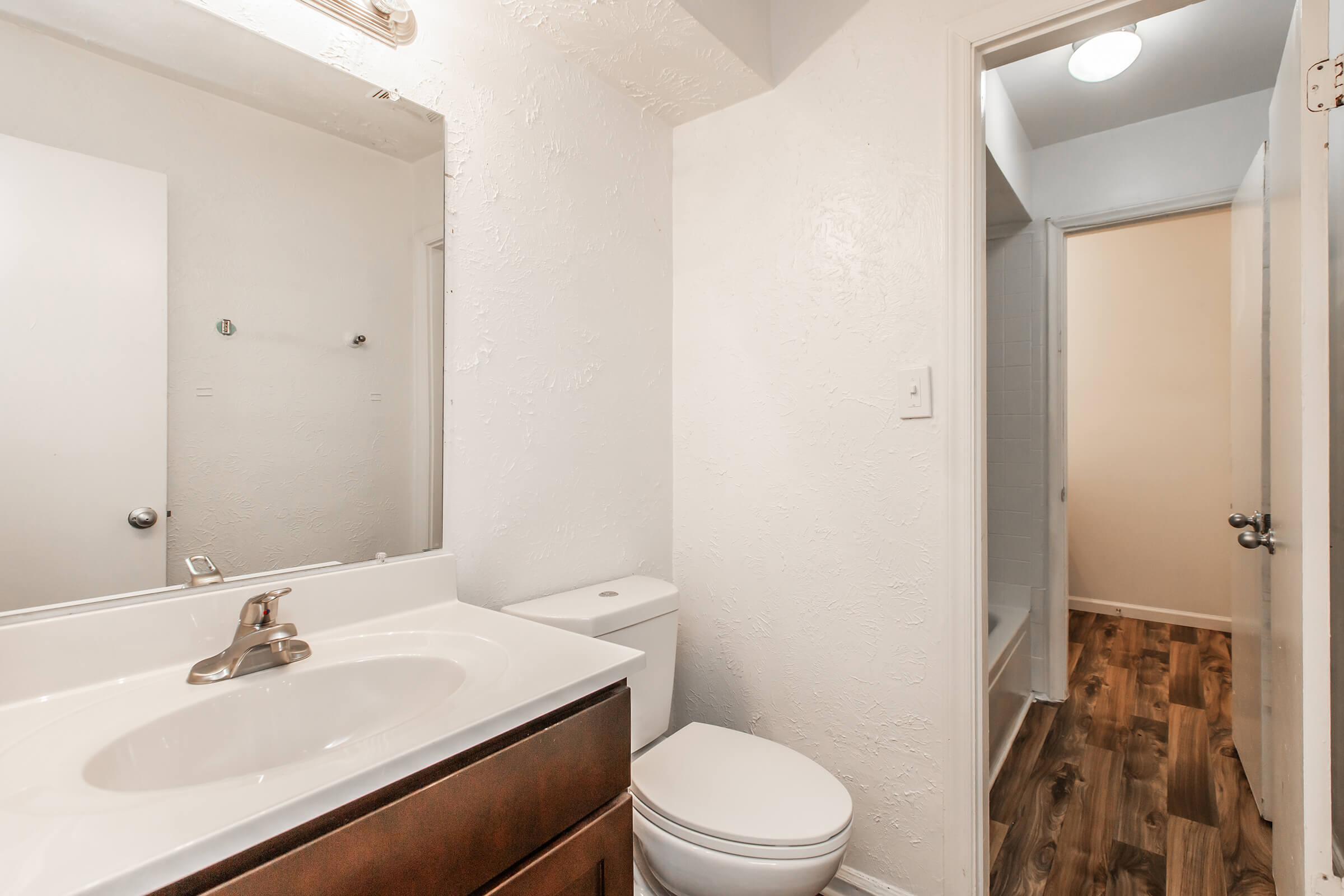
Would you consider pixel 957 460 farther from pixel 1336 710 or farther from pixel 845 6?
pixel 845 6

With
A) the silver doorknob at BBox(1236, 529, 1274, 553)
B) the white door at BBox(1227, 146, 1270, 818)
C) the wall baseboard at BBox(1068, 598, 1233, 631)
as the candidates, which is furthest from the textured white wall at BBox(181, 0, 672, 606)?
the wall baseboard at BBox(1068, 598, 1233, 631)

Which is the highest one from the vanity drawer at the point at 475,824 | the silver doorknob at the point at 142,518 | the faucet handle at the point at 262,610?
the silver doorknob at the point at 142,518

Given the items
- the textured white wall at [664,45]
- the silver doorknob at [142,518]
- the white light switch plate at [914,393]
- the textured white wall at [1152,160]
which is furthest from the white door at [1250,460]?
the silver doorknob at [142,518]

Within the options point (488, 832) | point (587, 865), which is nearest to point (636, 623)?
point (587, 865)

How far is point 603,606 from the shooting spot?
1.36 meters

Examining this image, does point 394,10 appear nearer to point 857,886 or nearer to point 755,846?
point 755,846

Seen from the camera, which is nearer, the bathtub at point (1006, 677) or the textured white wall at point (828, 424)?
the textured white wall at point (828, 424)

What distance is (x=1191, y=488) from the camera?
352 centimetres

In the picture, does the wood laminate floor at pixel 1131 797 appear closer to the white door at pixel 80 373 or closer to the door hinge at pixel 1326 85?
the door hinge at pixel 1326 85

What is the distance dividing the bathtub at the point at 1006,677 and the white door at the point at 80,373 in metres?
1.96

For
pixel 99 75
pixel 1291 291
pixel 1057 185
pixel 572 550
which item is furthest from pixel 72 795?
pixel 1057 185

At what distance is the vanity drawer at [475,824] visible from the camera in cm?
56

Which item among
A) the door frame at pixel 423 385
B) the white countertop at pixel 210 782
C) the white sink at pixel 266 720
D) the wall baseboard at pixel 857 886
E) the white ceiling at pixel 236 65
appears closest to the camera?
the white countertop at pixel 210 782

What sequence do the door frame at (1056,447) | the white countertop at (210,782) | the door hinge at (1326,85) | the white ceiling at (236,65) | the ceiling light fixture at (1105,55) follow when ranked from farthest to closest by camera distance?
the door frame at (1056,447)
the ceiling light fixture at (1105,55)
the door hinge at (1326,85)
the white ceiling at (236,65)
the white countertop at (210,782)
